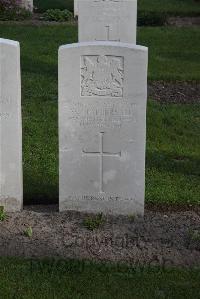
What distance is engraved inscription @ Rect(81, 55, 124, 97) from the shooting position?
598 cm

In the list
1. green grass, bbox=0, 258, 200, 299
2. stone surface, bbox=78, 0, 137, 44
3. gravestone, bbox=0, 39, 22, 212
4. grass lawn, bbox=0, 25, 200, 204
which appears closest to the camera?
green grass, bbox=0, 258, 200, 299

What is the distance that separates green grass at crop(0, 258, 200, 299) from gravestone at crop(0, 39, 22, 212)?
92 centimetres

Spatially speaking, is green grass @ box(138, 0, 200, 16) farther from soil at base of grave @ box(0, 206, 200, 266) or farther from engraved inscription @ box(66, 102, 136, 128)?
soil at base of grave @ box(0, 206, 200, 266)

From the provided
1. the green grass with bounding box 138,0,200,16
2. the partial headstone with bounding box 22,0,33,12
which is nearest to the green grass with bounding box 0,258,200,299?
the partial headstone with bounding box 22,0,33,12

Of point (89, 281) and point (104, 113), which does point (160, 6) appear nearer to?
point (104, 113)

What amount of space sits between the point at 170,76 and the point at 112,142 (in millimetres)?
6003

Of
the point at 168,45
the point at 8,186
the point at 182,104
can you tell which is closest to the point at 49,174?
the point at 8,186

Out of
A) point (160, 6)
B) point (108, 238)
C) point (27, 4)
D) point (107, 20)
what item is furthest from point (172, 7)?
point (108, 238)

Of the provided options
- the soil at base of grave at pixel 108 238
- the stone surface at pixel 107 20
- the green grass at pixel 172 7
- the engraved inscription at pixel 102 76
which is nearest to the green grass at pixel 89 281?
the soil at base of grave at pixel 108 238

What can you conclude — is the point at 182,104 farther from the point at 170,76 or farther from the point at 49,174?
the point at 49,174

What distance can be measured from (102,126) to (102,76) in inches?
17.2

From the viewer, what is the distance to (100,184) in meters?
6.28

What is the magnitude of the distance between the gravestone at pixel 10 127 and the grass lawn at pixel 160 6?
12.7 m

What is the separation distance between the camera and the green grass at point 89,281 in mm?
5031
